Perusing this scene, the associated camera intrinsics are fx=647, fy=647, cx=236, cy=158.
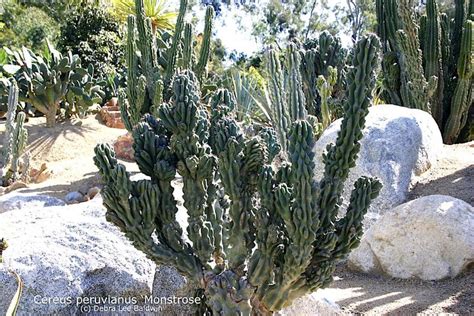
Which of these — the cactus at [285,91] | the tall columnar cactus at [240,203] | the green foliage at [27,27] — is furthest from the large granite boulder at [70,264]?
the green foliage at [27,27]

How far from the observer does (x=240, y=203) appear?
9.54 feet

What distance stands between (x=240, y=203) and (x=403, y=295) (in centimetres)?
208

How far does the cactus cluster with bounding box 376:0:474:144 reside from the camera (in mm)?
7785

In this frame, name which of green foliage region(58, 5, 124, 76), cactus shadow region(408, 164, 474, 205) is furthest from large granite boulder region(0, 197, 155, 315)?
green foliage region(58, 5, 124, 76)

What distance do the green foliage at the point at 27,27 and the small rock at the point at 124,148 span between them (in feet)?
35.0

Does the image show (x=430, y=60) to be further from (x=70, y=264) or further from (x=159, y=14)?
(x=159, y=14)

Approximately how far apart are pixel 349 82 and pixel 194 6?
28.1 meters

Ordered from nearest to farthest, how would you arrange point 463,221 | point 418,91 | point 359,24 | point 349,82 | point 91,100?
point 349,82, point 463,221, point 418,91, point 91,100, point 359,24

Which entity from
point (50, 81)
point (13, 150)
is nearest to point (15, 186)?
point (13, 150)

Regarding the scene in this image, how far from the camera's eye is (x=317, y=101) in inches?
311

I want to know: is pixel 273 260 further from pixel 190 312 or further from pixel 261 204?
pixel 190 312

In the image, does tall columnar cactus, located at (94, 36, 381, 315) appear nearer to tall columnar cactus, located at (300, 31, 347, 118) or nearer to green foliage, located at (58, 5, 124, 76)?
tall columnar cactus, located at (300, 31, 347, 118)

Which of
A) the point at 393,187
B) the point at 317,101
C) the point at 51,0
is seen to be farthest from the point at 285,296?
the point at 51,0

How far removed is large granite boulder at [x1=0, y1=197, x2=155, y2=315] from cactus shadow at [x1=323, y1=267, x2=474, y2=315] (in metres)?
1.52
